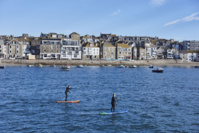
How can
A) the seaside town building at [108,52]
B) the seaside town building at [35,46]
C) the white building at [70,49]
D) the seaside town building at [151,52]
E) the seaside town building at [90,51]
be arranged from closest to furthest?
the white building at [70,49]
the seaside town building at [35,46]
the seaside town building at [90,51]
the seaside town building at [108,52]
the seaside town building at [151,52]

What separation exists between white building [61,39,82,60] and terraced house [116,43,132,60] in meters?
25.5

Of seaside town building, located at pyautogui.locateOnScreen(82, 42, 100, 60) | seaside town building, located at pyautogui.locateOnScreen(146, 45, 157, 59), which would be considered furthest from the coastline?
seaside town building, located at pyautogui.locateOnScreen(146, 45, 157, 59)

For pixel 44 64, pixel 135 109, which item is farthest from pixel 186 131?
pixel 44 64

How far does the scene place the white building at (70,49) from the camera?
480ft

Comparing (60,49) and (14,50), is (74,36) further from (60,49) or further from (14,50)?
(14,50)

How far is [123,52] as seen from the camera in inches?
6467

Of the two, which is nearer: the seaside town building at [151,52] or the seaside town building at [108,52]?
the seaside town building at [108,52]

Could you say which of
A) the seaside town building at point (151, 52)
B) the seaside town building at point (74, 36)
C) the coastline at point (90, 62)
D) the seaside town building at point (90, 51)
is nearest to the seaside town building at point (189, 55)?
the coastline at point (90, 62)

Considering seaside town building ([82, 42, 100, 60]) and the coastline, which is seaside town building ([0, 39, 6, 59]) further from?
seaside town building ([82, 42, 100, 60])

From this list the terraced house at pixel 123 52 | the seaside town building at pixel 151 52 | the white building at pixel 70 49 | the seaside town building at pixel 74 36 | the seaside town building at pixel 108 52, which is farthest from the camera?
the seaside town building at pixel 151 52

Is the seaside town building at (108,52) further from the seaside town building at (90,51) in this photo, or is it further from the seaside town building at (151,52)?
the seaside town building at (151,52)

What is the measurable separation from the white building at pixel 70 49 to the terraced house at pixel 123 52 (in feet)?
83.7

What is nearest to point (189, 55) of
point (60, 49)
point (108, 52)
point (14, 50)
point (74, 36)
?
point (108, 52)

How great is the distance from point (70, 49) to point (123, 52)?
111 ft
